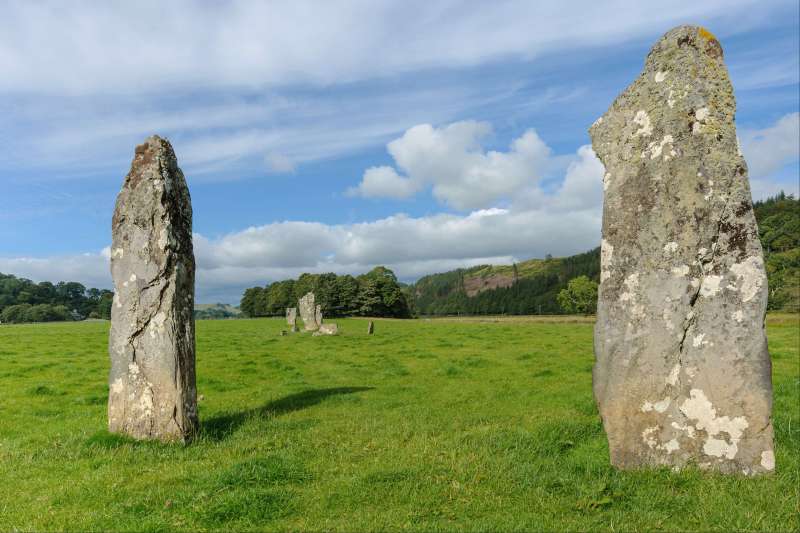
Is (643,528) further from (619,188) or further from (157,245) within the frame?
(157,245)

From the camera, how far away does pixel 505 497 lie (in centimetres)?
644

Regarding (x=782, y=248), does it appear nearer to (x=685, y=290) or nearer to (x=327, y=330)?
(x=327, y=330)

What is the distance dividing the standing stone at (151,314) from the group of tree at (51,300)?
9210 cm

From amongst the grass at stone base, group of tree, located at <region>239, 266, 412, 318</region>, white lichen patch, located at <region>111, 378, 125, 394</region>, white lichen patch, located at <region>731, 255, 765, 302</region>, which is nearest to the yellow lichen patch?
white lichen patch, located at <region>731, 255, 765, 302</region>

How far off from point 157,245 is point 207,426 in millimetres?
3733

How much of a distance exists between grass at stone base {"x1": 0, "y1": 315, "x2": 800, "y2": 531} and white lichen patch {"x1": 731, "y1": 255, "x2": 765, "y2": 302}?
2.41 m

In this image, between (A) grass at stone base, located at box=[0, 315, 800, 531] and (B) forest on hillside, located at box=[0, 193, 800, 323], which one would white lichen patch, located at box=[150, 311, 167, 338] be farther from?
(B) forest on hillside, located at box=[0, 193, 800, 323]

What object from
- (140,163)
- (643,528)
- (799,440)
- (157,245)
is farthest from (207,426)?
(799,440)

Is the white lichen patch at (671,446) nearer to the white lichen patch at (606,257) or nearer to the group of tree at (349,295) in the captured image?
the white lichen patch at (606,257)

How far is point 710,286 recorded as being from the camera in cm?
711

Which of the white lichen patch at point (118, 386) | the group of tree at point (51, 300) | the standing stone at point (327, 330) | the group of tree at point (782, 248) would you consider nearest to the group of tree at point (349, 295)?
the group of tree at point (51, 300)

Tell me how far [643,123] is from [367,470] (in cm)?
646

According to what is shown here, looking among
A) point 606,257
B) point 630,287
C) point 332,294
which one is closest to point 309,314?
point 606,257

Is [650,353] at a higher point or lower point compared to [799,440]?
higher
